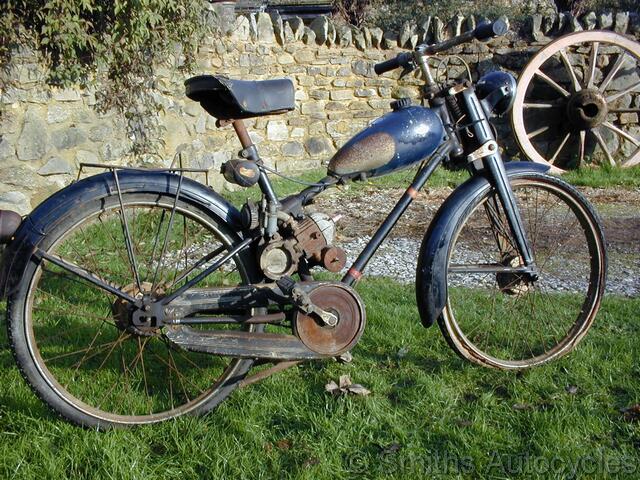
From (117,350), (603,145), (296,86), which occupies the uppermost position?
(296,86)

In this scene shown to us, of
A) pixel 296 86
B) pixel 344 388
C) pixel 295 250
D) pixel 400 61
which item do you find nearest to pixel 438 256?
pixel 295 250

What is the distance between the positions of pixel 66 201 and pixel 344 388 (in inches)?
53.9

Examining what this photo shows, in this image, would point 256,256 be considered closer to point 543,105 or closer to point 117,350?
point 117,350

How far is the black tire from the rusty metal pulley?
267mm

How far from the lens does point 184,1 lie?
243 inches

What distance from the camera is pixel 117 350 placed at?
10.6 ft

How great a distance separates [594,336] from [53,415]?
101 inches

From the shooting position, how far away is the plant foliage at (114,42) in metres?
5.20

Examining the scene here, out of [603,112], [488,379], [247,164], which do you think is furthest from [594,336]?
[603,112]

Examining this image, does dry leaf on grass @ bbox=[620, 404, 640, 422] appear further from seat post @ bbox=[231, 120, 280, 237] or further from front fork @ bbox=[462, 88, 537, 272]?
seat post @ bbox=[231, 120, 280, 237]

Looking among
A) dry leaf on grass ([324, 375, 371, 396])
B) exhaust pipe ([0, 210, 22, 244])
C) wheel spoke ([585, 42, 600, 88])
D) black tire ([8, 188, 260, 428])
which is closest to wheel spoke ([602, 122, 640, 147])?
wheel spoke ([585, 42, 600, 88])

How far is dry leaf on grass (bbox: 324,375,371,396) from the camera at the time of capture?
283cm

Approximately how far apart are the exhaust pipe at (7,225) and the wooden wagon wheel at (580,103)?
6.79 metres

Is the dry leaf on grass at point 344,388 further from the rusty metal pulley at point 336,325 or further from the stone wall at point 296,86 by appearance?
the stone wall at point 296,86
